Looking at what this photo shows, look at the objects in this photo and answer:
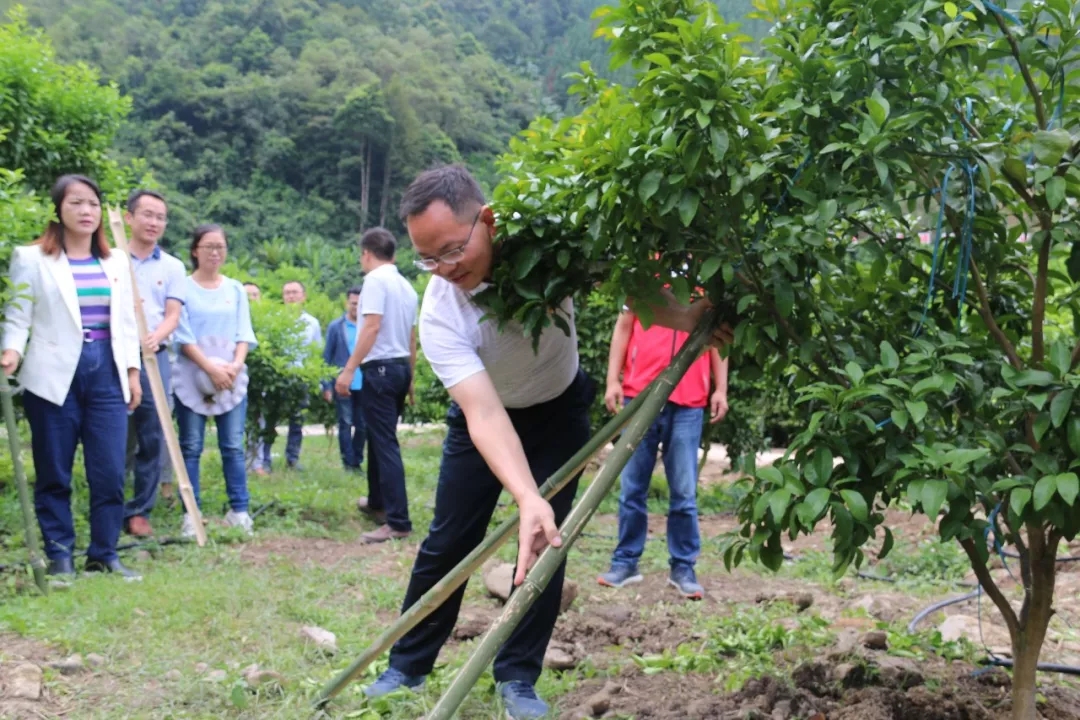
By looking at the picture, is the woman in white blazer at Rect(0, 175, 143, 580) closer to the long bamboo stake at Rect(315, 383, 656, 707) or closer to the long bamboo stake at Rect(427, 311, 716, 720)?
the long bamboo stake at Rect(315, 383, 656, 707)

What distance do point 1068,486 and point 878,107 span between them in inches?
33.9

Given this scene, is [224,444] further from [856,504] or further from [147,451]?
[856,504]

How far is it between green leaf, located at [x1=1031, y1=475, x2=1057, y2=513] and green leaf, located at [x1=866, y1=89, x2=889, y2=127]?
812 mm

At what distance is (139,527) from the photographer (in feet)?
19.0

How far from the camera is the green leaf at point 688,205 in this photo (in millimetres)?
2188

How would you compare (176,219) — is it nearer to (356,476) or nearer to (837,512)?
(356,476)

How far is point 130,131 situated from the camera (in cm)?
4697

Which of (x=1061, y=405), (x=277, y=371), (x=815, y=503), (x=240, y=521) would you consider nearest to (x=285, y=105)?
(x=277, y=371)

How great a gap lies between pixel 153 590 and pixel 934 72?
3865 millimetres

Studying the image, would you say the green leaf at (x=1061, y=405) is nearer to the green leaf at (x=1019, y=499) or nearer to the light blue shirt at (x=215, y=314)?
the green leaf at (x=1019, y=499)

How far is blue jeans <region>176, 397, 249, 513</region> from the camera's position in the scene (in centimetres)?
608

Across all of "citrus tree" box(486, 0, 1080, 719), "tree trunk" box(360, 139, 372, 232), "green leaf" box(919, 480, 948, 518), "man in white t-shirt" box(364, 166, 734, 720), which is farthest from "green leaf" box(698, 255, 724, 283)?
"tree trunk" box(360, 139, 372, 232)

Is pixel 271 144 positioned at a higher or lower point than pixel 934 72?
higher

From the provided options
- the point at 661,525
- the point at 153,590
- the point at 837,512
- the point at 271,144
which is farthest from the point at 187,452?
the point at 271,144
